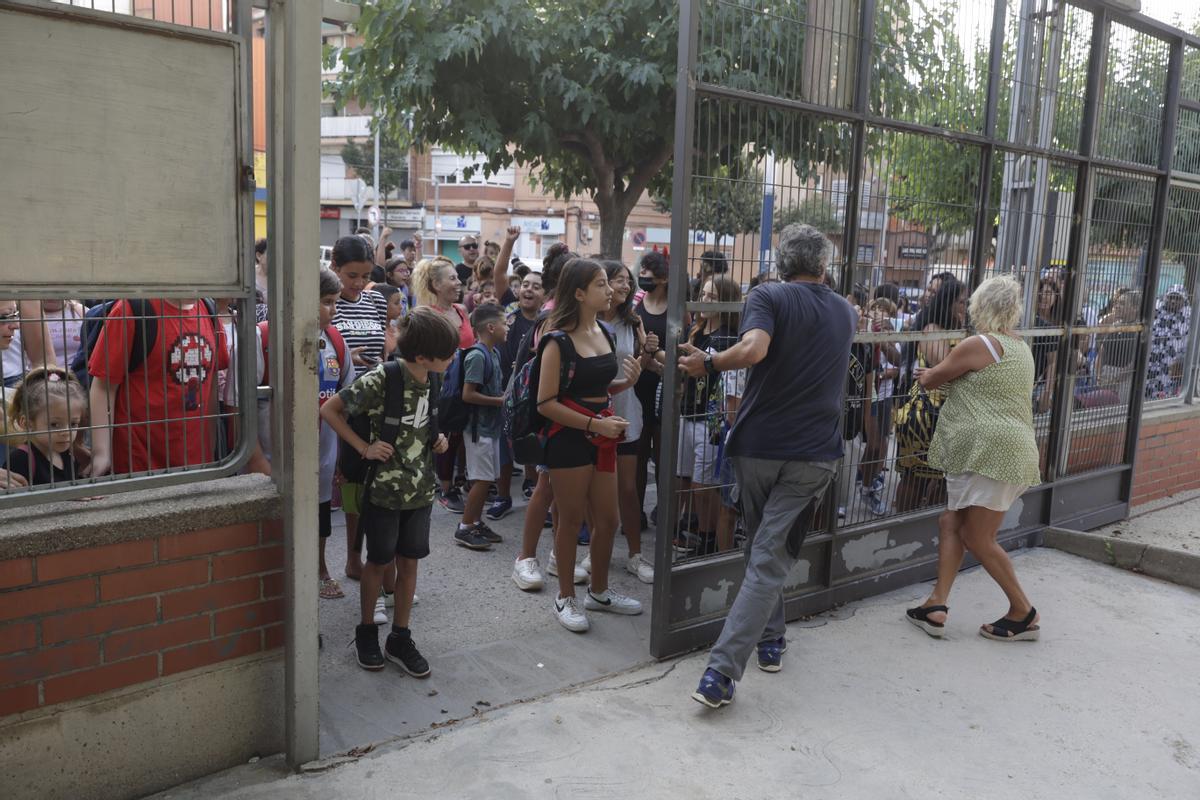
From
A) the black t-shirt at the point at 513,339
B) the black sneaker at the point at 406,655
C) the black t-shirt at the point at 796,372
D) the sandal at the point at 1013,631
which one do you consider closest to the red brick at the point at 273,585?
the black sneaker at the point at 406,655

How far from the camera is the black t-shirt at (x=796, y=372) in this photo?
3777 mm

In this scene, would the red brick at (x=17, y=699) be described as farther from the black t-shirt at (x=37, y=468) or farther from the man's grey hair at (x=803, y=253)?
the man's grey hair at (x=803, y=253)

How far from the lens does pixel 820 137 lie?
4.55 metres

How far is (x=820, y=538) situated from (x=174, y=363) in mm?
3188

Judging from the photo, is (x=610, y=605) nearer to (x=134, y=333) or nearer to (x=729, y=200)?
(x=729, y=200)

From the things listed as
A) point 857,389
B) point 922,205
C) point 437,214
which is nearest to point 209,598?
point 857,389

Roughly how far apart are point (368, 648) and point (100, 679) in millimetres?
1299

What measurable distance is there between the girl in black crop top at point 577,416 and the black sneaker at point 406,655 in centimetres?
82

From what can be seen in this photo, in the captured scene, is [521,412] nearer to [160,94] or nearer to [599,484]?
[599,484]

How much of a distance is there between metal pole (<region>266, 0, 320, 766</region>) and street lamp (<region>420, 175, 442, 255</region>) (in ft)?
124

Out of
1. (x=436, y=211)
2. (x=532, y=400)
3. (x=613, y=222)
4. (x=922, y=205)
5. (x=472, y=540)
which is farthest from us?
(x=436, y=211)

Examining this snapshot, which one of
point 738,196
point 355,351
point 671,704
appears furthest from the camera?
point 355,351

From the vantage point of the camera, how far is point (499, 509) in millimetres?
6344

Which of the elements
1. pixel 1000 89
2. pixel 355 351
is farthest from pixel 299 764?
pixel 1000 89
